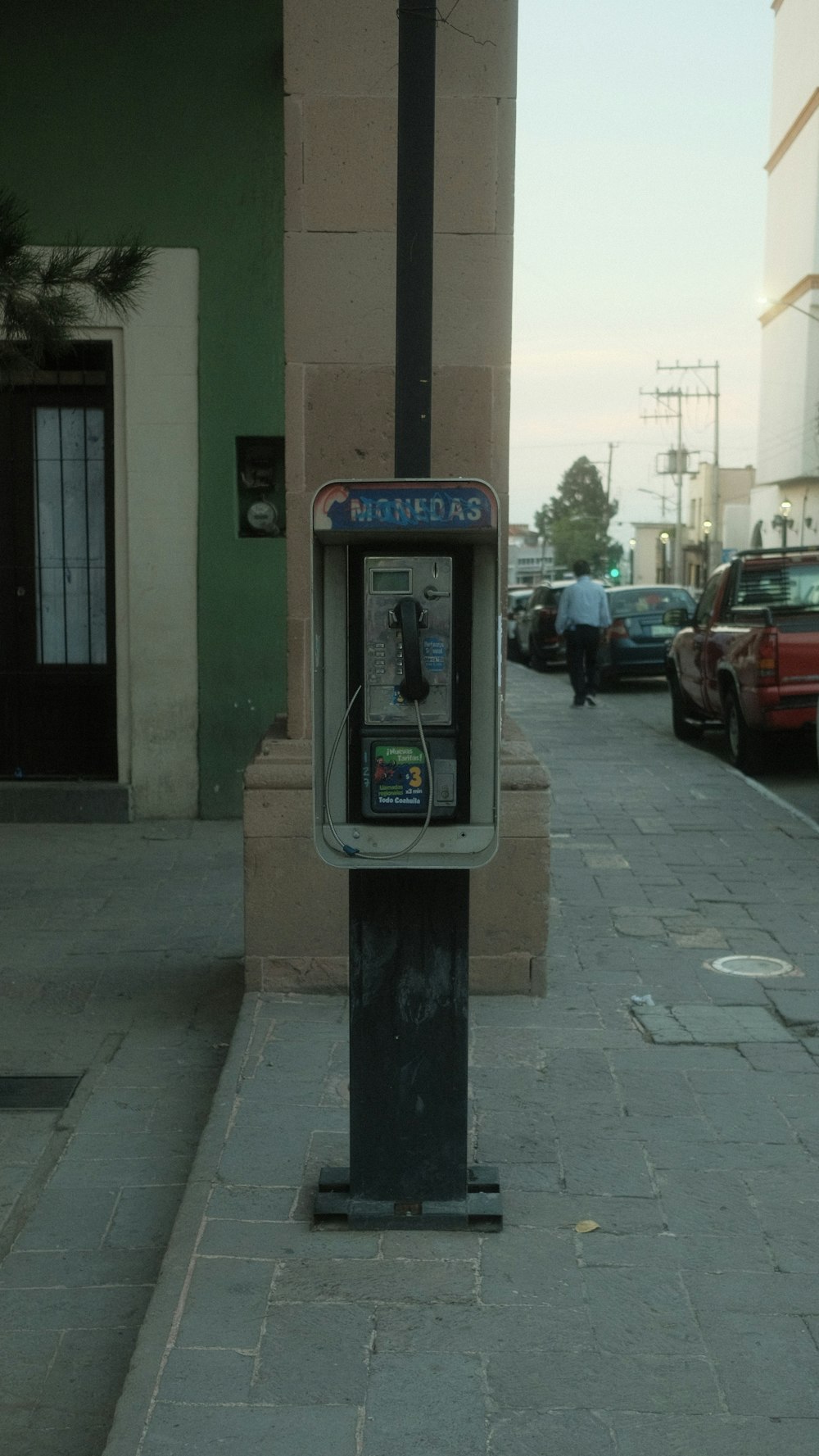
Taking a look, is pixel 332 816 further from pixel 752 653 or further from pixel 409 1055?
pixel 752 653

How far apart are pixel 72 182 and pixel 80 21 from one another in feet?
3.35

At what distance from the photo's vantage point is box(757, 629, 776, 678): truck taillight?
504 inches

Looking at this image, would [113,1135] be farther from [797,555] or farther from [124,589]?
[797,555]

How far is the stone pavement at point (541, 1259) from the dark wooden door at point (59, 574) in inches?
203

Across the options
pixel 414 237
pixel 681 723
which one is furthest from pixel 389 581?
pixel 681 723

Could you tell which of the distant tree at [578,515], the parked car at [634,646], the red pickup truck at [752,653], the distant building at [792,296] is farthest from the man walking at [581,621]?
the distant tree at [578,515]

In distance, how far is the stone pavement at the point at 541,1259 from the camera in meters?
3.10

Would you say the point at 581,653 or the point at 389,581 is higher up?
the point at 389,581

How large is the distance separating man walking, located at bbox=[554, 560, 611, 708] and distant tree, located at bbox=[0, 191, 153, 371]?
14.0 m

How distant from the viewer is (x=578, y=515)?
15588 cm

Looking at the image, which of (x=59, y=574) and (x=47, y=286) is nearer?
(x=47, y=286)

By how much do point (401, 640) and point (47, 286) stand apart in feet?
8.59

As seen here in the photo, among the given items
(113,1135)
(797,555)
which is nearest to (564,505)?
(797,555)

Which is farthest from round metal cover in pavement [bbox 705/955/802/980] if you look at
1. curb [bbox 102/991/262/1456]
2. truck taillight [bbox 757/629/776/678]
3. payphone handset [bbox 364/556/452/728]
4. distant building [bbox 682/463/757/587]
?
distant building [bbox 682/463/757/587]
